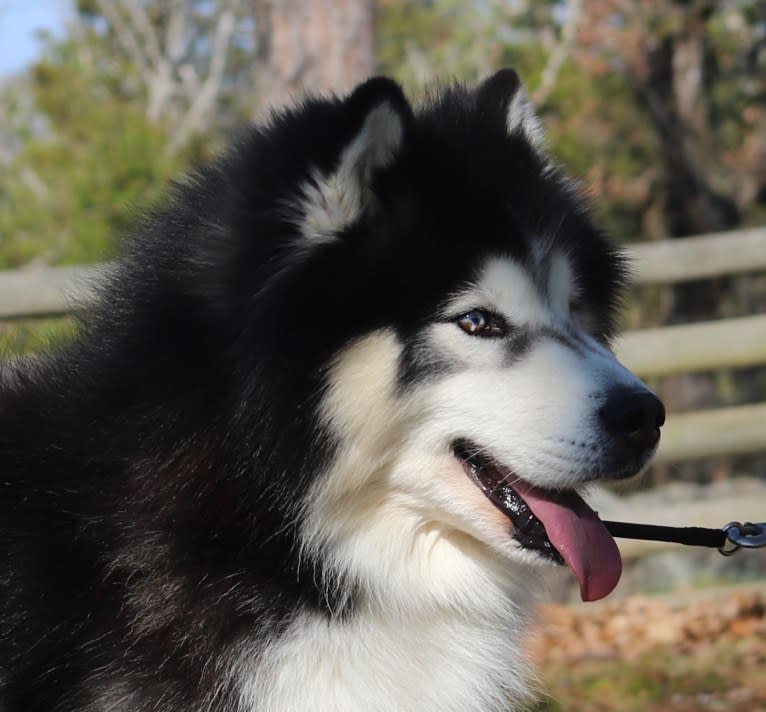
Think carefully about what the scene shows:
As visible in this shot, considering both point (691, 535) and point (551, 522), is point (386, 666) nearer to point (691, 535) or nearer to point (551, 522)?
point (551, 522)

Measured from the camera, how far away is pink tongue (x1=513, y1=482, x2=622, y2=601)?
8.60 ft

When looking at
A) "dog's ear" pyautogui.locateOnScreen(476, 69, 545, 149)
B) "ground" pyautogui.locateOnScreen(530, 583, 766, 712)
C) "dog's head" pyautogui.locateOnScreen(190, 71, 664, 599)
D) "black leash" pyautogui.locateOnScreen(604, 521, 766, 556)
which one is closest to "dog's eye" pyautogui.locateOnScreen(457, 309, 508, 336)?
"dog's head" pyautogui.locateOnScreen(190, 71, 664, 599)

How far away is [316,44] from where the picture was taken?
257 inches

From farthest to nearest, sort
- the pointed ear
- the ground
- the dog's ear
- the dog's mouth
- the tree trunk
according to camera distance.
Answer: the tree trunk, the ground, the dog's ear, the dog's mouth, the pointed ear

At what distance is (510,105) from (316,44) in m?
3.71

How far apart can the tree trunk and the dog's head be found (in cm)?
394

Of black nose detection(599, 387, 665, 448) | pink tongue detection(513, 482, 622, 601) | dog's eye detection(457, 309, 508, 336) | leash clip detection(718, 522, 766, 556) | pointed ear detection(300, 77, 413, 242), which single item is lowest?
leash clip detection(718, 522, 766, 556)

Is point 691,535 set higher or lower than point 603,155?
higher

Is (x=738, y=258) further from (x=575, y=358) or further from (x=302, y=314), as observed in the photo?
(x=302, y=314)

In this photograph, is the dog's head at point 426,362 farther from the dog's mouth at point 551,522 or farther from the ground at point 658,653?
the ground at point 658,653

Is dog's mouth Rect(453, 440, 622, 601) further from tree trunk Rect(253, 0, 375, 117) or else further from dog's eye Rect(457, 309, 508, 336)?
tree trunk Rect(253, 0, 375, 117)

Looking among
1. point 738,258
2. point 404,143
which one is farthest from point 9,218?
point 404,143

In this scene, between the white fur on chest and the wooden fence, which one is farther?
the wooden fence

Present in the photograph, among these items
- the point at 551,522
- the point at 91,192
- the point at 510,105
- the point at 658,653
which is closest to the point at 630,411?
the point at 551,522
